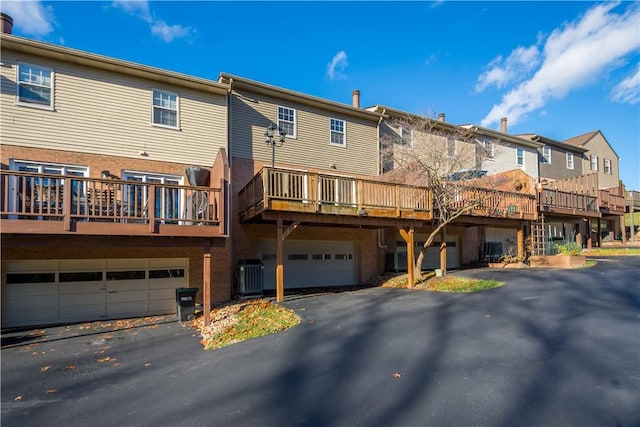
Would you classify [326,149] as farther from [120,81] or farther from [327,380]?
[327,380]

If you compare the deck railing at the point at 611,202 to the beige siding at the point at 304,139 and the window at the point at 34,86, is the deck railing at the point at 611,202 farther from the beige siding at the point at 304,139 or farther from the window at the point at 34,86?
the window at the point at 34,86

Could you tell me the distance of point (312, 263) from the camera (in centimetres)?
1497

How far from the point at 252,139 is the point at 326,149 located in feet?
11.4

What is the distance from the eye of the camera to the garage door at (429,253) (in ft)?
54.5

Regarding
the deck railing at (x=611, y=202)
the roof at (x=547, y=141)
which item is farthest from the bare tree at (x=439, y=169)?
the deck railing at (x=611, y=202)

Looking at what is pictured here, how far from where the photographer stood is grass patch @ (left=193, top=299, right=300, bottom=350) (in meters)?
7.92

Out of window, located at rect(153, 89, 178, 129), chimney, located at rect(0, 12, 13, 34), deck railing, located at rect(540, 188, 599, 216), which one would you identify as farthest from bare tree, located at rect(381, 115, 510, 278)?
chimney, located at rect(0, 12, 13, 34)

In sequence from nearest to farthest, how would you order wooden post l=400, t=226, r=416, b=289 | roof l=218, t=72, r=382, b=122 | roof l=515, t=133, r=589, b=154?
wooden post l=400, t=226, r=416, b=289 → roof l=218, t=72, r=382, b=122 → roof l=515, t=133, r=589, b=154

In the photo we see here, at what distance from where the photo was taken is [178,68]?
12.5 meters

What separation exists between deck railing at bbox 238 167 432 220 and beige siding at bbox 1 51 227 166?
278 centimetres

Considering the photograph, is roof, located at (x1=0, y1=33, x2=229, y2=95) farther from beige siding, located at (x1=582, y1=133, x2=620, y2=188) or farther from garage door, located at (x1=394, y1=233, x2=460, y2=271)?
beige siding, located at (x1=582, y1=133, x2=620, y2=188)

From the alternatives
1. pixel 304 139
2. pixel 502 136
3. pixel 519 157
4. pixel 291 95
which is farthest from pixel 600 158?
pixel 291 95

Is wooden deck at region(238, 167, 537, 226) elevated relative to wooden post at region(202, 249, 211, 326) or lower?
elevated

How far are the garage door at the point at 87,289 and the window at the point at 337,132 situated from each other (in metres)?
8.35
